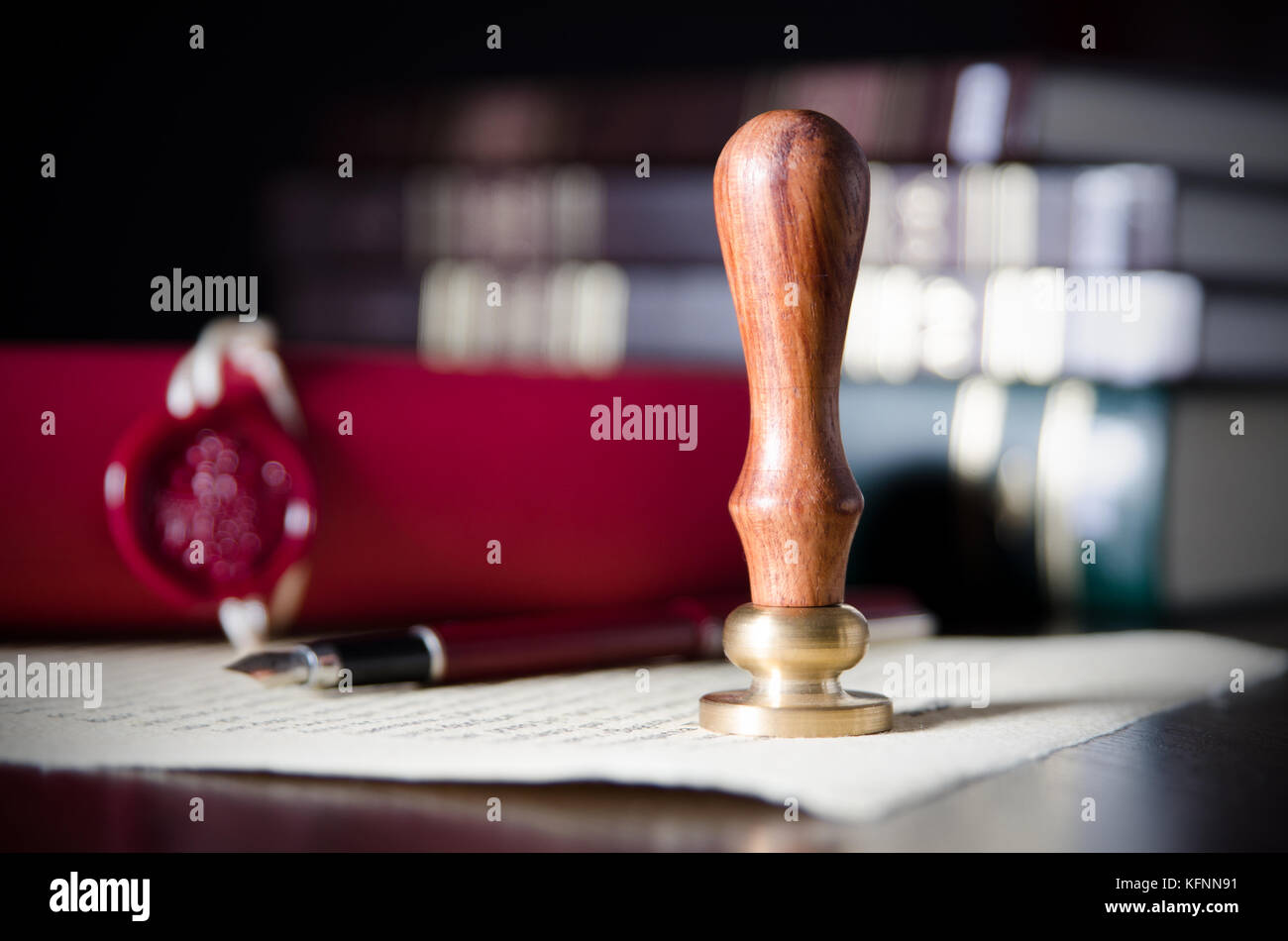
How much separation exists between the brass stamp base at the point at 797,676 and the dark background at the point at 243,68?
74cm

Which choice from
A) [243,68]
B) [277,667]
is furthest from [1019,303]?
[243,68]

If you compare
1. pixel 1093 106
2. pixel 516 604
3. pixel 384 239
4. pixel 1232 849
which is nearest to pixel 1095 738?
pixel 1232 849

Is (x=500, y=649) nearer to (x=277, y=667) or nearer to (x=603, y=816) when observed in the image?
(x=277, y=667)

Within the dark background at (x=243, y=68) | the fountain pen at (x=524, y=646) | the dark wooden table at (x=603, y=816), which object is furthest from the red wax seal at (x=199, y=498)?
the dark background at (x=243, y=68)

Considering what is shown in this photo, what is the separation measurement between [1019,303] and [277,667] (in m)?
0.55

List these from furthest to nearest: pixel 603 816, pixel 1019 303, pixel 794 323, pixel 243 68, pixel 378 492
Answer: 1. pixel 243 68
2. pixel 1019 303
3. pixel 378 492
4. pixel 794 323
5. pixel 603 816

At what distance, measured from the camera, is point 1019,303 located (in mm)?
953

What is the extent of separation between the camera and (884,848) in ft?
1.28

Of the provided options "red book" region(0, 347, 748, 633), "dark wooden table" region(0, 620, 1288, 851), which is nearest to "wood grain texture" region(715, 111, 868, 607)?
"dark wooden table" region(0, 620, 1288, 851)

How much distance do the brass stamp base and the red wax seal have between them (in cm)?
32

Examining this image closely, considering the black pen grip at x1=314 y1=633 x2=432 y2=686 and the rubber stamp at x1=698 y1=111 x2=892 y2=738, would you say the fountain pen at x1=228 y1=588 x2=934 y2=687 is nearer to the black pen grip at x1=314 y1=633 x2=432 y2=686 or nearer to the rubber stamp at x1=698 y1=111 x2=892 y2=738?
the black pen grip at x1=314 y1=633 x2=432 y2=686

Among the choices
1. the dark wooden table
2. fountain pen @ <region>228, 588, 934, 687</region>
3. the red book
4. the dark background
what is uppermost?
the dark background

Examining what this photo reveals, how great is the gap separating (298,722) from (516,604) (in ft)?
1.01

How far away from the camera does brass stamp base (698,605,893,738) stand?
0.53 metres
